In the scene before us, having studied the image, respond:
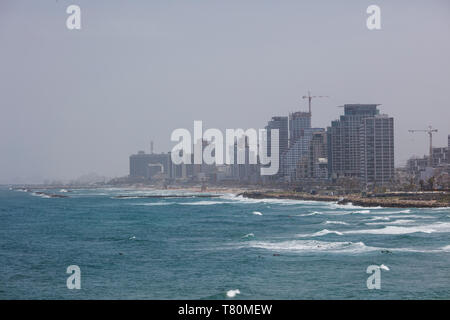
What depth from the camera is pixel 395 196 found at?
396ft

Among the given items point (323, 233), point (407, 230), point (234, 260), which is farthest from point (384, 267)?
point (407, 230)

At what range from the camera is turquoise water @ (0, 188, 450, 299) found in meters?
32.2

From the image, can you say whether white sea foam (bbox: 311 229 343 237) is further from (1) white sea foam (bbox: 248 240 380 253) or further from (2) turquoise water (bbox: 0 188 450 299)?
(1) white sea foam (bbox: 248 240 380 253)

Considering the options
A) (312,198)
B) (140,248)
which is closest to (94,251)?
(140,248)

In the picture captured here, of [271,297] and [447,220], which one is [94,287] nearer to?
[271,297]

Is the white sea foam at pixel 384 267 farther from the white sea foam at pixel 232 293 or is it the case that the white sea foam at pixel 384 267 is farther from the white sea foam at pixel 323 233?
the white sea foam at pixel 323 233

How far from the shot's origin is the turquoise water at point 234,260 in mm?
32219
